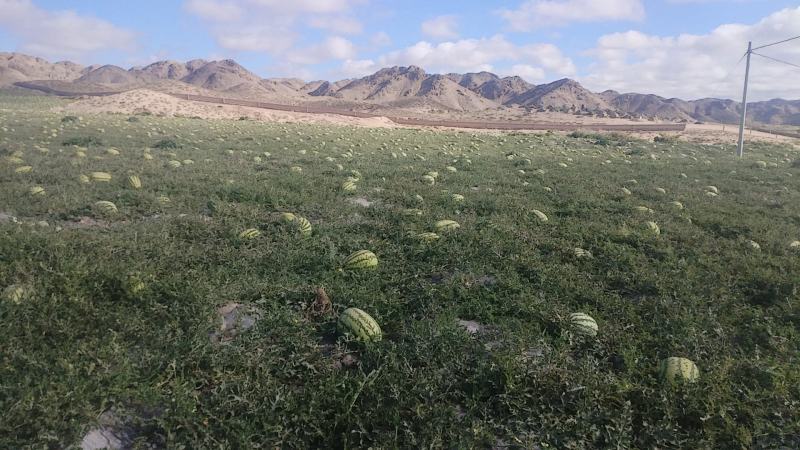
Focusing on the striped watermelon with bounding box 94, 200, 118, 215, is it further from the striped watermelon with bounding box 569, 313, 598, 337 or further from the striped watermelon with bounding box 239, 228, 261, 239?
the striped watermelon with bounding box 569, 313, 598, 337

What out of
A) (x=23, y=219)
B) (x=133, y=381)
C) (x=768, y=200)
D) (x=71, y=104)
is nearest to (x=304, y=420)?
(x=133, y=381)

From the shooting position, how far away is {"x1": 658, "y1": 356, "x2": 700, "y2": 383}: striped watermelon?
140 inches

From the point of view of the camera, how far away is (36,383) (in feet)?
9.90

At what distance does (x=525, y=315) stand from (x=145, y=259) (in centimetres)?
414

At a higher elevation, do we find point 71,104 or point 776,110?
point 776,110

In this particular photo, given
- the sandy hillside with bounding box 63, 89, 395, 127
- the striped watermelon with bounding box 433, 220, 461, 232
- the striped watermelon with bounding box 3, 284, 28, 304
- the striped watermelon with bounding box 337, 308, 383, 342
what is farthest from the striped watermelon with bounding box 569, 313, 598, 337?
the sandy hillside with bounding box 63, 89, 395, 127

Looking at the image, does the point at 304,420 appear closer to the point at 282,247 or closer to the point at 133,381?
the point at 133,381

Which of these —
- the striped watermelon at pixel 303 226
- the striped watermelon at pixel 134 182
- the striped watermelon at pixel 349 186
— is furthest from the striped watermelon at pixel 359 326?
the striped watermelon at pixel 134 182

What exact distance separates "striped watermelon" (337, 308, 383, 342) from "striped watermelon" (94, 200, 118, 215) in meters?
4.74

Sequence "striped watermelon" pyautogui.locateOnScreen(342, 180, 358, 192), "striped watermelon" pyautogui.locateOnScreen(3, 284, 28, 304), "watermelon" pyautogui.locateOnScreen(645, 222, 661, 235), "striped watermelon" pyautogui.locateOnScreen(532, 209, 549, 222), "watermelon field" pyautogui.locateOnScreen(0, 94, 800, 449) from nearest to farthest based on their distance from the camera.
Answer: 1. "watermelon field" pyautogui.locateOnScreen(0, 94, 800, 449)
2. "striped watermelon" pyautogui.locateOnScreen(3, 284, 28, 304)
3. "watermelon" pyautogui.locateOnScreen(645, 222, 661, 235)
4. "striped watermelon" pyautogui.locateOnScreen(532, 209, 549, 222)
5. "striped watermelon" pyautogui.locateOnScreen(342, 180, 358, 192)

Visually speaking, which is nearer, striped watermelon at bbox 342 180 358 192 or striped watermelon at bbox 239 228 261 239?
striped watermelon at bbox 239 228 261 239

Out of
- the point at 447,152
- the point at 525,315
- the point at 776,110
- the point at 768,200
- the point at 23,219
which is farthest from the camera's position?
the point at 776,110

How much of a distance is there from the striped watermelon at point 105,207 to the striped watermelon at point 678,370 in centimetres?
729

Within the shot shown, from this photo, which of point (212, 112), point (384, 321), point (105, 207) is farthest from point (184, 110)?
point (384, 321)
